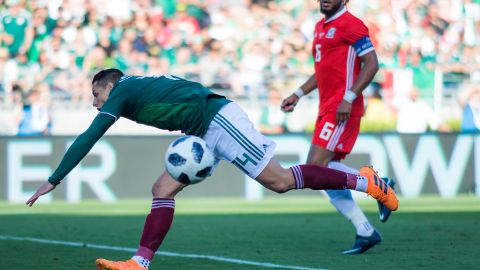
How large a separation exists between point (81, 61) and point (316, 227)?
9.09m

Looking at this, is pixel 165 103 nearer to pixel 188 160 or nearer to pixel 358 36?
pixel 188 160

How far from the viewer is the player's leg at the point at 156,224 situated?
6.36 m

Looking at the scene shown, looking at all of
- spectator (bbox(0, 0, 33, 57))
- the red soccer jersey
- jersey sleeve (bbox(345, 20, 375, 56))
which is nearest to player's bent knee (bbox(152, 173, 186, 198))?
the red soccer jersey

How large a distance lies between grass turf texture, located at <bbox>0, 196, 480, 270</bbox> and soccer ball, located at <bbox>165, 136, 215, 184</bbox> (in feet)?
3.90

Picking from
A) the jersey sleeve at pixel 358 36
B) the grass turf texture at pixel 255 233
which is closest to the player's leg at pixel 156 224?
the grass turf texture at pixel 255 233

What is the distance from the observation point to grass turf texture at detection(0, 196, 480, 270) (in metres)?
7.60

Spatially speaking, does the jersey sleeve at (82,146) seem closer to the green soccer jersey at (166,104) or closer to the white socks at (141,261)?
the green soccer jersey at (166,104)

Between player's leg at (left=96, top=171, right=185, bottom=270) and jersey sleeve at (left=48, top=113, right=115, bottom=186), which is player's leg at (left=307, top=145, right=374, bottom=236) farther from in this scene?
jersey sleeve at (left=48, top=113, right=115, bottom=186)

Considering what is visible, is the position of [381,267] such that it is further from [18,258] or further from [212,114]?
[18,258]

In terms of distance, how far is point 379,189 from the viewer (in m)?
7.44

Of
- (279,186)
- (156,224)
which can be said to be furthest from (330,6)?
(156,224)

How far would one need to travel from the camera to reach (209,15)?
2020 centimetres

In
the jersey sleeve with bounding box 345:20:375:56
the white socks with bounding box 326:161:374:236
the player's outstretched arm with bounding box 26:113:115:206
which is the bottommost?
the white socks with bounding box 326:161:374:236

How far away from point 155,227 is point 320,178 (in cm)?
126
